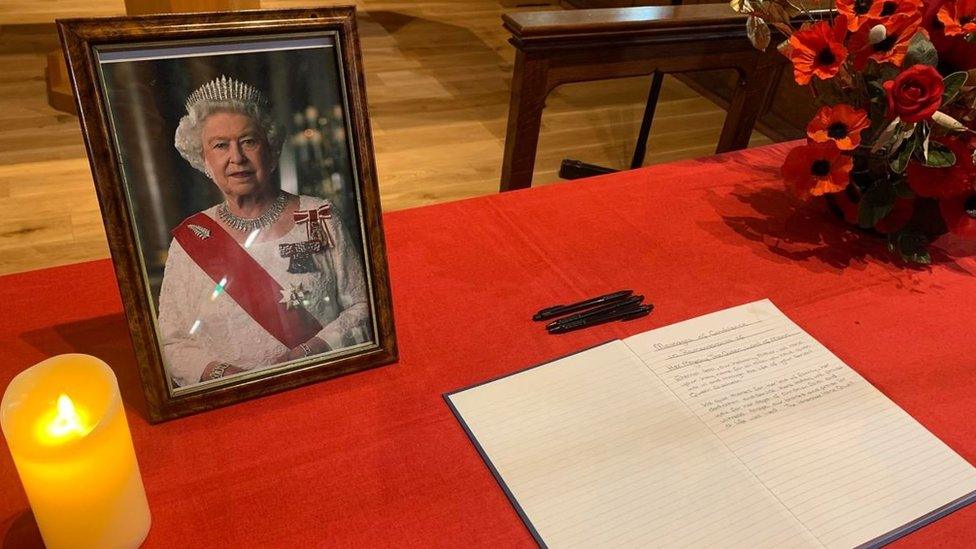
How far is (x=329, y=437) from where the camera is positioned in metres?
0.68

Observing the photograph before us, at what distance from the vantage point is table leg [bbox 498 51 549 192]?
1.35 metres

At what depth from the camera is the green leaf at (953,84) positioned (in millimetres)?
866

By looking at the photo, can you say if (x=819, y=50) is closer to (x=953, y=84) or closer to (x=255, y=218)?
(x=953, y=84)

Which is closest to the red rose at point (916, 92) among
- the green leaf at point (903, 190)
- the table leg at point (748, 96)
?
the green leaf at point (903, 190)

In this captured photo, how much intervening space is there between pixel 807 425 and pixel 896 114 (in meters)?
0.40

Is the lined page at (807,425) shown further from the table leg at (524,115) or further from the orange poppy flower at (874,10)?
the table leg at (524,115)

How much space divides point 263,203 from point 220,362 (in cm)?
15

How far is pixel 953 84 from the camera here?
0.87m

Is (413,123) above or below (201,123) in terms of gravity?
below

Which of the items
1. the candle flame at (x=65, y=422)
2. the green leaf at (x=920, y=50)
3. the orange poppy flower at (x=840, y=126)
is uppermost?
the green leaf at (x=920, y=50)

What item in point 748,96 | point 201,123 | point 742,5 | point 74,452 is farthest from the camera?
point 748,96

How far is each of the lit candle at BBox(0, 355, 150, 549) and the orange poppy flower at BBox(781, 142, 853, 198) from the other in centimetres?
83

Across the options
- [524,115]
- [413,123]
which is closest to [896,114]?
[524,115]

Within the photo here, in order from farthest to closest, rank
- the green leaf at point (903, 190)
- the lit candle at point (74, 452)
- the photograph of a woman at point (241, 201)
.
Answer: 1. the green leaf at point (903, 190)
2. the photograph of a woman at point (241, 201)
3. the lit candle at point (74, 452)
